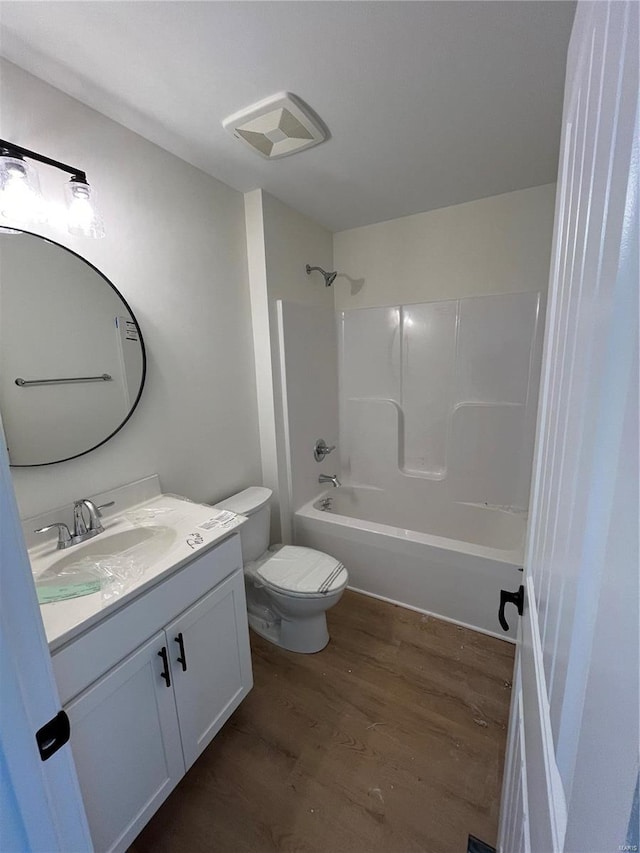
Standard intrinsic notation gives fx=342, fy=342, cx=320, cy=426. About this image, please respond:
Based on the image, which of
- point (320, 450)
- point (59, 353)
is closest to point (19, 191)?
point (59, 353)

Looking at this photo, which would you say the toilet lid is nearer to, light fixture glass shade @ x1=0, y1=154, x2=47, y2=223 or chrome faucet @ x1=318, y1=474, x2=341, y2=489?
chrome faucet @ x1=318, y1=474, x2=341, y2=489

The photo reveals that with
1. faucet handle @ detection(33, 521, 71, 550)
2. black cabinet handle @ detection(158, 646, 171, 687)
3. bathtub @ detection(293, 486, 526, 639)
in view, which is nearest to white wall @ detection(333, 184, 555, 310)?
bathtub @ detection(293, 486, 526, 639)

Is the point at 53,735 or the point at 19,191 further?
the point at 19,191

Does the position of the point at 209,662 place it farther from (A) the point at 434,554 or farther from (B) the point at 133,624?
(A) the point at 434,554

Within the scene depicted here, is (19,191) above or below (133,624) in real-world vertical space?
above

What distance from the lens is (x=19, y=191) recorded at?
3.45 ft

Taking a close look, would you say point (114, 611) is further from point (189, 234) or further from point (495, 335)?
point (495, 335)

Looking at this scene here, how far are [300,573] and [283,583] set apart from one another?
0.10m

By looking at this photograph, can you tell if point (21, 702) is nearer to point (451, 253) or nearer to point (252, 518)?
point (252, 518)

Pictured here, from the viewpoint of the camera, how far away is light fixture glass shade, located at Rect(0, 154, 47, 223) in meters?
1.03

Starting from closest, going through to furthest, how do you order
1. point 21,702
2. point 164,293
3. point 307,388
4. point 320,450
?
point 21,702
point 164,293
point 307,388
point 320,450

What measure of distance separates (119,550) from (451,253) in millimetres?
2455

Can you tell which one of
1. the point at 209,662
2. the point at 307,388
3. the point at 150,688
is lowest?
the point at 209,662

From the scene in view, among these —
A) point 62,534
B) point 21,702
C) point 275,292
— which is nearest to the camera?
point 21,702
